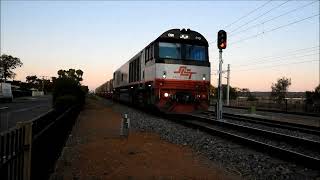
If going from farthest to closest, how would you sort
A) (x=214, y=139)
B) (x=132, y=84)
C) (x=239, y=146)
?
(x=132, y=84) → (x=214, y=139) → (x=239, y=146)

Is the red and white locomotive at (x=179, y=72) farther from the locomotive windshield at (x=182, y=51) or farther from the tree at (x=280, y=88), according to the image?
the tree at (x=280, y=88)

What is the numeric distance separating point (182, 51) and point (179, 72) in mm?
1133

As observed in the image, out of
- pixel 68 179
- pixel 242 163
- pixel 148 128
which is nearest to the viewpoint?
pixel 68 179

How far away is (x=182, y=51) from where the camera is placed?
18.4m

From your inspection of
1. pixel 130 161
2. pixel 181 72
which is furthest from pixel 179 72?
pixel 130 161

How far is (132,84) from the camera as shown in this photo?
82.7 ft

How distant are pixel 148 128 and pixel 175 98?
308cm

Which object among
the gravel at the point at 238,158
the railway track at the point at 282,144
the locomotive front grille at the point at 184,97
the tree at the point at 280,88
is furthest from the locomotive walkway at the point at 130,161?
the tree at the point at 280,88

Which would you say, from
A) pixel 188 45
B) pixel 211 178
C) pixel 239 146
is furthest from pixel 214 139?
pixel 188 45

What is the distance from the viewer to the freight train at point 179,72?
58.0ft

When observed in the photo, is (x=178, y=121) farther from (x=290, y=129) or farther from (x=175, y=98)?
(x=290, y=129)

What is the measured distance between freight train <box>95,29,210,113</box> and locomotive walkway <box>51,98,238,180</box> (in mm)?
5537

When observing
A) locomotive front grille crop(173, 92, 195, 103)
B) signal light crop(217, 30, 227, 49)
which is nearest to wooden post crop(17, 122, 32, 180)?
locomotive front grille crop(173, 92, 195, 103)

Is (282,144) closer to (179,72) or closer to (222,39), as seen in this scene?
(222,39)
